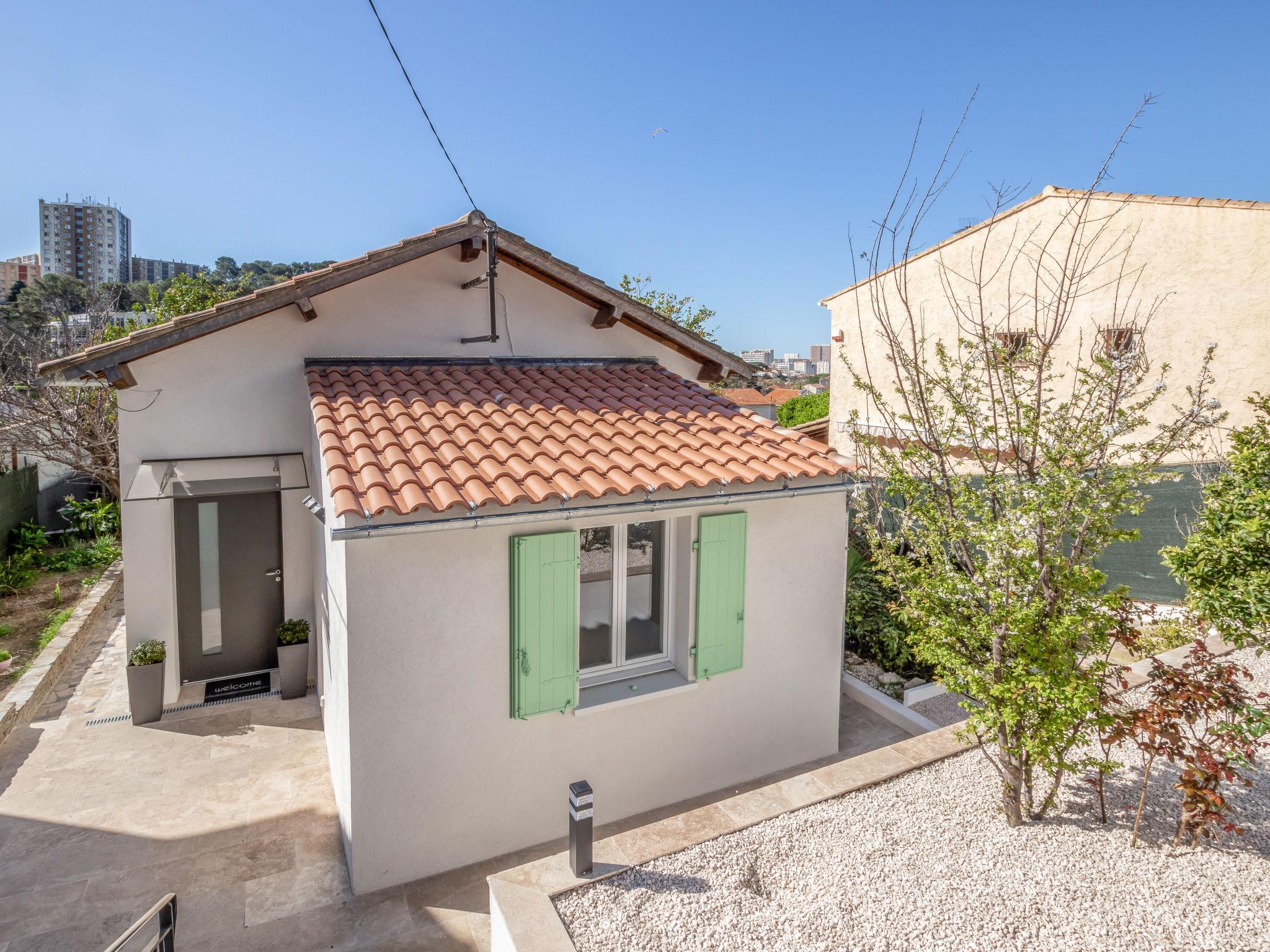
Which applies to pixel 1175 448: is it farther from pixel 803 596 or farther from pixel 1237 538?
pixel 803 596

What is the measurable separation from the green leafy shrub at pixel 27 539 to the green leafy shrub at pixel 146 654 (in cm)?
1432

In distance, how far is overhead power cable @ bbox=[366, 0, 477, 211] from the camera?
1038 cm

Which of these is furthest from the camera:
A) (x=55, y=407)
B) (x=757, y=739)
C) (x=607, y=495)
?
(x=55, y=407)

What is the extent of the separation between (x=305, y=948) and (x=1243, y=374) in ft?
97.2

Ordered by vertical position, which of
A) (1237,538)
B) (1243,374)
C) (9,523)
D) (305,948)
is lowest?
(305,948)

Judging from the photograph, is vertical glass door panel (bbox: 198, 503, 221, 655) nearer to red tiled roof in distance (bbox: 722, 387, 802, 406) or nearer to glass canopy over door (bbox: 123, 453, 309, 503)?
glass canopy over door (bbox: 123, 453, 309, 503)

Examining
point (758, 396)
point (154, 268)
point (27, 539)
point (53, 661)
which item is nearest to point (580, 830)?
point (53, 661)

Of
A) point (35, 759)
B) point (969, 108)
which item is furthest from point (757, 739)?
point (35, 759)

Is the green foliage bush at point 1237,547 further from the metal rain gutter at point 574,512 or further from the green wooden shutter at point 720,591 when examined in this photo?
the green wooden shutter at point 720,591

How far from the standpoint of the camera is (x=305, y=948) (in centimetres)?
792

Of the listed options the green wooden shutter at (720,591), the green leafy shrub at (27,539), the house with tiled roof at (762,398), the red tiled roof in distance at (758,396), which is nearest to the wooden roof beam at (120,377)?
the green wooden shutter at (720,591)

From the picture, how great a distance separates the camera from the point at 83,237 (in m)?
185

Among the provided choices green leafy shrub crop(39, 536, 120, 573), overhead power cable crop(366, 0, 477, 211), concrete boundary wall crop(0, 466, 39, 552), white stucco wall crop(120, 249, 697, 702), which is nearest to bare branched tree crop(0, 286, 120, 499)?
concrete boundary wall crop(0, 466, 39, 552)

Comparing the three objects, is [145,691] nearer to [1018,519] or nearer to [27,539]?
[1018,519]
